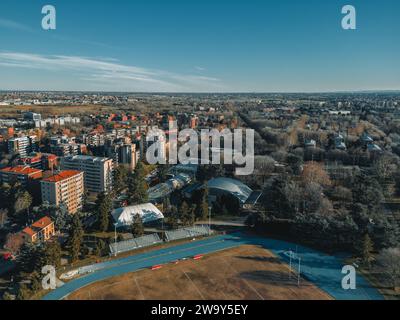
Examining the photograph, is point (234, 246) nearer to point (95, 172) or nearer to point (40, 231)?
point (40, 231)

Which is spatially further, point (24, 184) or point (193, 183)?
point (193, 183)

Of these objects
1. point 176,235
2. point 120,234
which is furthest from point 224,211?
point 120,234

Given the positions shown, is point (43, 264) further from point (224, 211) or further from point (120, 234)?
point (224, 211)

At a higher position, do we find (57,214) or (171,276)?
(57,214)

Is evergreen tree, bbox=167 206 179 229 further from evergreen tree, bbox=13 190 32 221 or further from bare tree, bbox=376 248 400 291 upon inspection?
bare tree, bbox=376 248 400 291

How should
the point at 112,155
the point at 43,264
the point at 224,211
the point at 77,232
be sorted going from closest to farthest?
the point at 43,264 → the point at 77,232 → the point at 224,211 → the point at 112,155

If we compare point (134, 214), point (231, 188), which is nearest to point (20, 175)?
point (134, 214)
